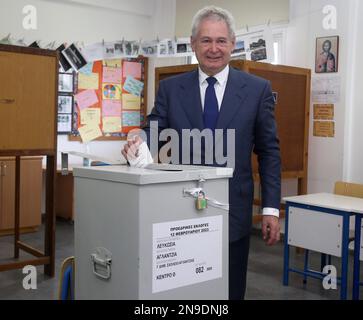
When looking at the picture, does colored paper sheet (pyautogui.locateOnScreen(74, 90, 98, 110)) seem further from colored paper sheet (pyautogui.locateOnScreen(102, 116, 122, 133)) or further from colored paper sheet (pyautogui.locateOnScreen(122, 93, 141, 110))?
colored paper sheet (pyautogui.locateOnScreen(122, 93, 141, 110))

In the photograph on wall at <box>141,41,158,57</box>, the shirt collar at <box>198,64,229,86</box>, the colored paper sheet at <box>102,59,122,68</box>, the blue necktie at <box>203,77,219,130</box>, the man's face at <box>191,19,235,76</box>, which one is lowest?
the blue necktie at <box>203,77,219,130</box>

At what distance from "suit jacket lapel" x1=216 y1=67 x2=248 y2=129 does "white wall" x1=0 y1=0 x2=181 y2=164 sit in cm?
383

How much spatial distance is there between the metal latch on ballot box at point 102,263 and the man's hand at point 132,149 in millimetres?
251

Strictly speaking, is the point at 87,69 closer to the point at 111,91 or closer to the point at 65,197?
the point at 111,91

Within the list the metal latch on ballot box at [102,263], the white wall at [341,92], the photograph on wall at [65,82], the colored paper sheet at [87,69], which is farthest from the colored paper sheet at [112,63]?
the metal latch on ballot box at [102,263]

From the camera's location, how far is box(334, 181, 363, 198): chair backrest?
12.7ft

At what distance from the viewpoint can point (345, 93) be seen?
460cm

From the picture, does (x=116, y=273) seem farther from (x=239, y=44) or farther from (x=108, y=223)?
(x=239, y=44)

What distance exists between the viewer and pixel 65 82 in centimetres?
593

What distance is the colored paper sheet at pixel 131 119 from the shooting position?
6.57 m

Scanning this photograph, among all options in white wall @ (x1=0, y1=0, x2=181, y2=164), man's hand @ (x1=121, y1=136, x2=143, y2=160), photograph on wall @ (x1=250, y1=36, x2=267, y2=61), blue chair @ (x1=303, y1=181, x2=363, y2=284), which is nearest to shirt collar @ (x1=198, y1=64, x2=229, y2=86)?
man's hand @ (x1=121, y1=136, x2=143, y2=160)

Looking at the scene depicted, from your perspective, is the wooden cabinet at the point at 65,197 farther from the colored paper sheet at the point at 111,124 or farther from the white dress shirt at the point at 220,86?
the white dress shirt at the point at 220,86

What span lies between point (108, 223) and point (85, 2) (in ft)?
18.0
